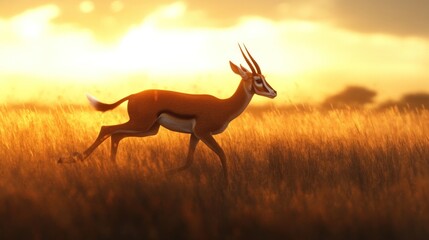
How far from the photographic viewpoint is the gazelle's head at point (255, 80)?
7.63 m

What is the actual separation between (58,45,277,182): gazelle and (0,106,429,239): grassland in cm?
47

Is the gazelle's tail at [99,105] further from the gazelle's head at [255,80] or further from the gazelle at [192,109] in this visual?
the gazelle's head at [255,80]

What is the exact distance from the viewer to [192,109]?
7.69 meters

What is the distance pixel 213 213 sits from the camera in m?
5.49

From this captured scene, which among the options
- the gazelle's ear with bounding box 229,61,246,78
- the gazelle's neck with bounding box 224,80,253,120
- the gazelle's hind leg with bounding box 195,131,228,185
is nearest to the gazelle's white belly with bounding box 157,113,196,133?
the gazelle's hind leg with bounding box 195,131,228,185

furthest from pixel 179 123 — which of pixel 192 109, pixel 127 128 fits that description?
→ pixel 127 128

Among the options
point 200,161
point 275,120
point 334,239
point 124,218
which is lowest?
point 334,239

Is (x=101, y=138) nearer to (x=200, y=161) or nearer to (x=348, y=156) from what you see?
(x=200, y=161)

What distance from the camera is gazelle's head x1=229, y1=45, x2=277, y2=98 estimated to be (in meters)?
7.63

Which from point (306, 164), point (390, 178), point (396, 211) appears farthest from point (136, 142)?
point (396, 211)

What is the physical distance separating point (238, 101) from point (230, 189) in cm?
150

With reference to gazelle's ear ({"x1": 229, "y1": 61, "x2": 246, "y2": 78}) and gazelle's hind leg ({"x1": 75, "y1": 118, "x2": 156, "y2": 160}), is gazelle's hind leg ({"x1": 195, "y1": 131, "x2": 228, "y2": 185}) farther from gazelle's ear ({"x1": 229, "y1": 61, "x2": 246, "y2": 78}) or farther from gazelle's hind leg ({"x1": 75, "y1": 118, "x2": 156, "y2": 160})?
gazelle's ear ({"x1": 229, "y1": 61, "x2": 246, "y2": 78})

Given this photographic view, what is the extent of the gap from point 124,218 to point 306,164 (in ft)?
11.4

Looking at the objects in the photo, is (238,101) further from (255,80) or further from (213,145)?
(213,145)
